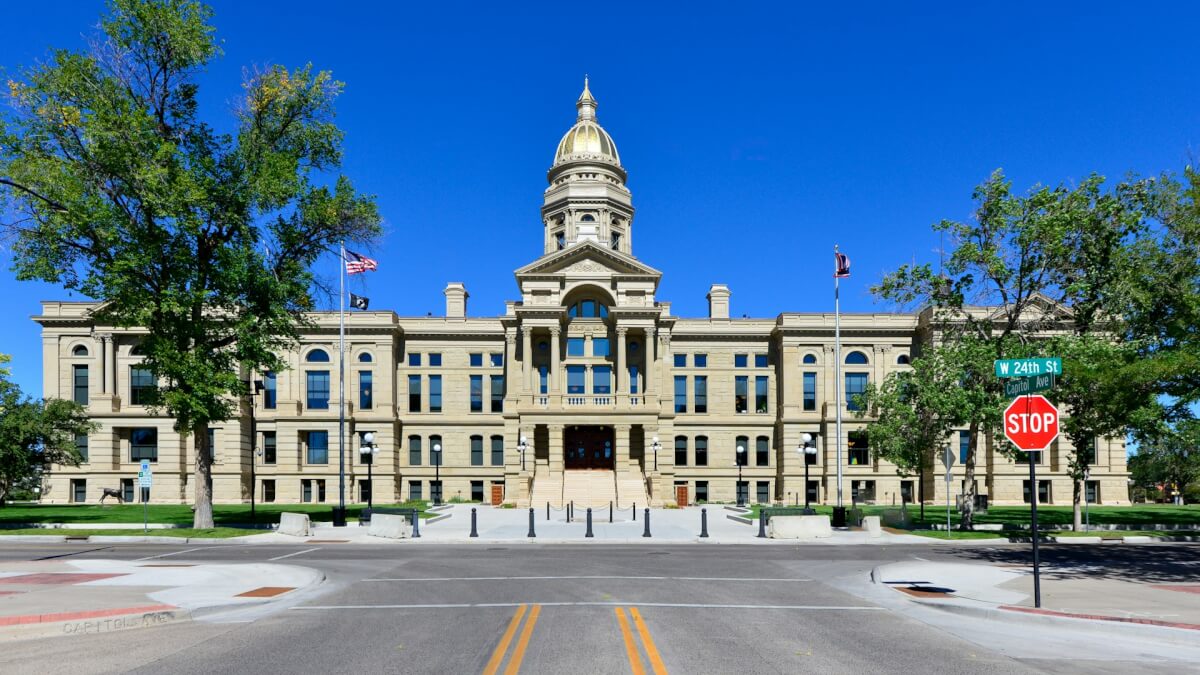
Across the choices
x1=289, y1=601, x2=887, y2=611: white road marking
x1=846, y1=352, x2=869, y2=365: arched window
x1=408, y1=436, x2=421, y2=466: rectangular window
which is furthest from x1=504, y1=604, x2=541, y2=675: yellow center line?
x1=846, y1=352, x2=869, y2=365: arched window

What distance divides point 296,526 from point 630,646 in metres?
24.2

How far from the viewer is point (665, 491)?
59.1 metres

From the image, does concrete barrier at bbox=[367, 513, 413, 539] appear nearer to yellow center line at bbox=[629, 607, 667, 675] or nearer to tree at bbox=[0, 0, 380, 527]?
tree at bbox=[0, 0, 380, 527]

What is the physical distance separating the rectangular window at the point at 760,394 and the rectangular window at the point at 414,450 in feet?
85.9

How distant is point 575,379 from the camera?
212 feet

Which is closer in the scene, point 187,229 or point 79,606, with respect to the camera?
point 79,606

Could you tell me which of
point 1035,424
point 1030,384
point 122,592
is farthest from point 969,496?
point 122,592

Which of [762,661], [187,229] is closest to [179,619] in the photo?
[762,661]

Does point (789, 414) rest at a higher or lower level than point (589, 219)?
lower

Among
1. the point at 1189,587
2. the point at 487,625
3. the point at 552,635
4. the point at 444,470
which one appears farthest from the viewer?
the point at 444,470

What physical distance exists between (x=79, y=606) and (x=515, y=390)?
4914 cm

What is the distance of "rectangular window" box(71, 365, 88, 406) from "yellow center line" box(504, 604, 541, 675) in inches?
2409

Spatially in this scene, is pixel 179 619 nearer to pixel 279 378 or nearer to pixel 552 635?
pixel 552 635

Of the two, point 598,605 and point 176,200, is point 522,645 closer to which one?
point 598,605
